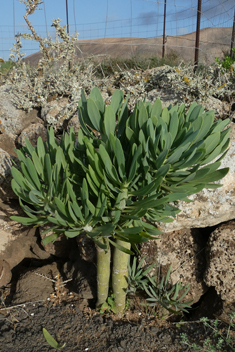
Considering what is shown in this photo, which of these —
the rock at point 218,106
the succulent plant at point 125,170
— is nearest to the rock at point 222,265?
the succulent plant at point 125,170

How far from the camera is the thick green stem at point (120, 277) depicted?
219cm

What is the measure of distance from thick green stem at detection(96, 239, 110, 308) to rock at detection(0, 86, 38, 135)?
215 cm

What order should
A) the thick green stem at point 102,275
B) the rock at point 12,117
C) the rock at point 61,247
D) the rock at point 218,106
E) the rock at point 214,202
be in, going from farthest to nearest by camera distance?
the rock at point 12,117, the rock at point 218,106, the rock at point 61,247, the rock at point 214,202, the thick green stem at point 102,275

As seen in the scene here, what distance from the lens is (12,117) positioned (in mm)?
3678

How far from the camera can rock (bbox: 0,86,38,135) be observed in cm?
363

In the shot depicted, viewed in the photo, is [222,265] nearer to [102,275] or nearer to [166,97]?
[102,275]

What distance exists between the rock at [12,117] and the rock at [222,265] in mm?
2607

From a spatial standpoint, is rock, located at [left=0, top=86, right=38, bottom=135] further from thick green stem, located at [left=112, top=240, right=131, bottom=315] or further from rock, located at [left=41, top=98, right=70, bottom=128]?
thick green stem, located at [left=112, top=240, right=131, bottom=315]

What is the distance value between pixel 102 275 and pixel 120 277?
148 millimetres

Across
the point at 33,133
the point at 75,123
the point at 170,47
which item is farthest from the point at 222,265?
the point at 170,47

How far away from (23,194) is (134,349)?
50.3 inches

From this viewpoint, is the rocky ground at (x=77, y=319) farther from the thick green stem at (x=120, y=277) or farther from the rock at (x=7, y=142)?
the rock at (x=7, y=142)

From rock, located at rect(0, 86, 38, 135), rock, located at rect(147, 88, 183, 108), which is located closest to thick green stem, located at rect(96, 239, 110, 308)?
rock, located at rect(147, 88, 183, 108)

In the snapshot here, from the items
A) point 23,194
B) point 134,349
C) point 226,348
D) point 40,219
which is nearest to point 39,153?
point 23,194
